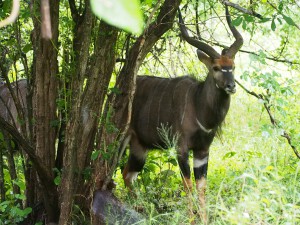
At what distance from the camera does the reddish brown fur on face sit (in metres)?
4.29

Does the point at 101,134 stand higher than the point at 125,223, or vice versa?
the point at 101,134

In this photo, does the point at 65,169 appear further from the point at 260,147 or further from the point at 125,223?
the point at 260,147

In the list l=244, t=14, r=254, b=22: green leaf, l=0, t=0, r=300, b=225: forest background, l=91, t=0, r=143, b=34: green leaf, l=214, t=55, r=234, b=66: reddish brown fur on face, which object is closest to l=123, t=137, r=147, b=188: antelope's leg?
l=214, t=55, r=234, b=66: reddish brown fur on face

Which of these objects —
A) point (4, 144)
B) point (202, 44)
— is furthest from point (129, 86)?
point (202, 44)

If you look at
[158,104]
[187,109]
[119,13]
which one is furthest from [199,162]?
[119,13]

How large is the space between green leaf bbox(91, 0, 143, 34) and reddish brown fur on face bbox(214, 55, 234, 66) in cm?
384

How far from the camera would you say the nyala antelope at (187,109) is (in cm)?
437

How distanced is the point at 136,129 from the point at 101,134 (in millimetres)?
1343

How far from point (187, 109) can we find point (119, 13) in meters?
4.07

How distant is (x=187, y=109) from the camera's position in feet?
14.9

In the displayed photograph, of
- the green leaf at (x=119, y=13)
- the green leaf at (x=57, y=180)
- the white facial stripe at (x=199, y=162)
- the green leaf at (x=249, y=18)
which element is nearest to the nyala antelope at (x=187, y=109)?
the white facial stripe at (x=199, y=162)

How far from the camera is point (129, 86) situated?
3467mm

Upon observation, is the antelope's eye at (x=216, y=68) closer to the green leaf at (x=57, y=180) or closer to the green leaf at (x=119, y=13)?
the green leaf at (x=57, y=180)

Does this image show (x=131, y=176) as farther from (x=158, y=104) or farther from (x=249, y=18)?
(x=249, y=18)
